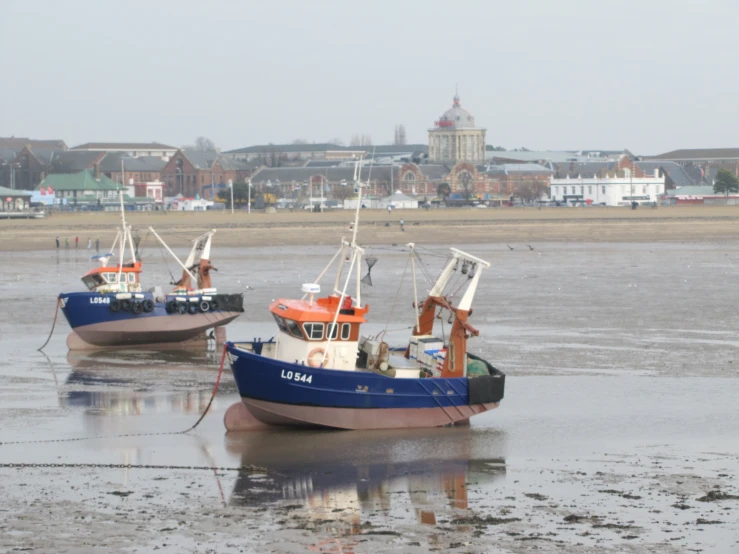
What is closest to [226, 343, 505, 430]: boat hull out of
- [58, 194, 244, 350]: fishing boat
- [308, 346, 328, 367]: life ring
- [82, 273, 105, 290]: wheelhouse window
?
[308, 346, 328, 367]: life ring

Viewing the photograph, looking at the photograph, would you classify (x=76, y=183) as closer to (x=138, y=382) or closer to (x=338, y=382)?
(x=138, y=382)

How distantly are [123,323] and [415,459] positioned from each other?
17731 millimetres

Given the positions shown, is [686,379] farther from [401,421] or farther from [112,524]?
[112,524]

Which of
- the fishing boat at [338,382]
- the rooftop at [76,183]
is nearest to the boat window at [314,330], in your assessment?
the fishing boat at [338,382]

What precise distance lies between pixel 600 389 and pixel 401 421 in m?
6.42

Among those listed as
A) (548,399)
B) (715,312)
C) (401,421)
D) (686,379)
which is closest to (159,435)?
(401,421)

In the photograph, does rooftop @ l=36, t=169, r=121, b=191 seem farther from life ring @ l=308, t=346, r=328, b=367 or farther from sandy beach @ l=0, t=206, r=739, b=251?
life ring @ l=308, t=346, r=328, b=367

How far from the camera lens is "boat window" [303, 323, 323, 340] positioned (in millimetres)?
26703

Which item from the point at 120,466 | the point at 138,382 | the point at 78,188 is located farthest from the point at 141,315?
the point at 78,188

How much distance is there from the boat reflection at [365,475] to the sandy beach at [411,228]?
209 feet

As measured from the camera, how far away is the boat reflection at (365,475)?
2006 centimetres

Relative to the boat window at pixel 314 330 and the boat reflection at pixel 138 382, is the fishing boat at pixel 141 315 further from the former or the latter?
the boat window at pixel 314 330

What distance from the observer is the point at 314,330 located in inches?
1053

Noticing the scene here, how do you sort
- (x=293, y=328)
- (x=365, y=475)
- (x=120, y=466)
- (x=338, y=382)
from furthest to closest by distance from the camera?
(x=293, y=328) → (x=338, y=382) → (x=120, y=466) → (x=365, y=475)
